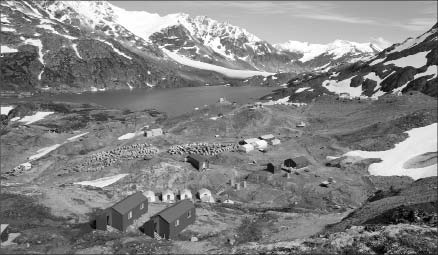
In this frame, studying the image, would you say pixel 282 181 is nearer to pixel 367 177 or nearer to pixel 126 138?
pixel 367 177

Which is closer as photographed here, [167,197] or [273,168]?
[167,197]

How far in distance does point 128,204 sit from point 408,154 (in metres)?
64.8

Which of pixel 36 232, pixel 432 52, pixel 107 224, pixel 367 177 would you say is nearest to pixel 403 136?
pixel 367 177

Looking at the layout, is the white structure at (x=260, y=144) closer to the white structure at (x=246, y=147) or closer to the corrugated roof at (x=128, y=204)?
the white structure at (x=246, y=147)

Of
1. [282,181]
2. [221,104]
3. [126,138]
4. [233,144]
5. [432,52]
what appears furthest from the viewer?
[432,52]

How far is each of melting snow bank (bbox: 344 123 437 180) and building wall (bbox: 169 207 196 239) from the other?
1908 inches

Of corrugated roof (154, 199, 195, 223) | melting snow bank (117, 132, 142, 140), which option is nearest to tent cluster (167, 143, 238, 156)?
melting snow bank (117, 132, 142, 140)

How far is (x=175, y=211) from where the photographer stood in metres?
55.7

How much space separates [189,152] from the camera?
108812 mm

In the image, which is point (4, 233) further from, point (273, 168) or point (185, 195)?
point (273, 168)

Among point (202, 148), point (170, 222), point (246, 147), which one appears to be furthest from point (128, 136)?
point (170, 222)

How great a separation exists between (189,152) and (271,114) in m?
44.4

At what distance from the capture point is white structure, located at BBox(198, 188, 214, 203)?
79037 millimetres

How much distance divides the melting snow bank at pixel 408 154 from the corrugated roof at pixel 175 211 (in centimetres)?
4938
